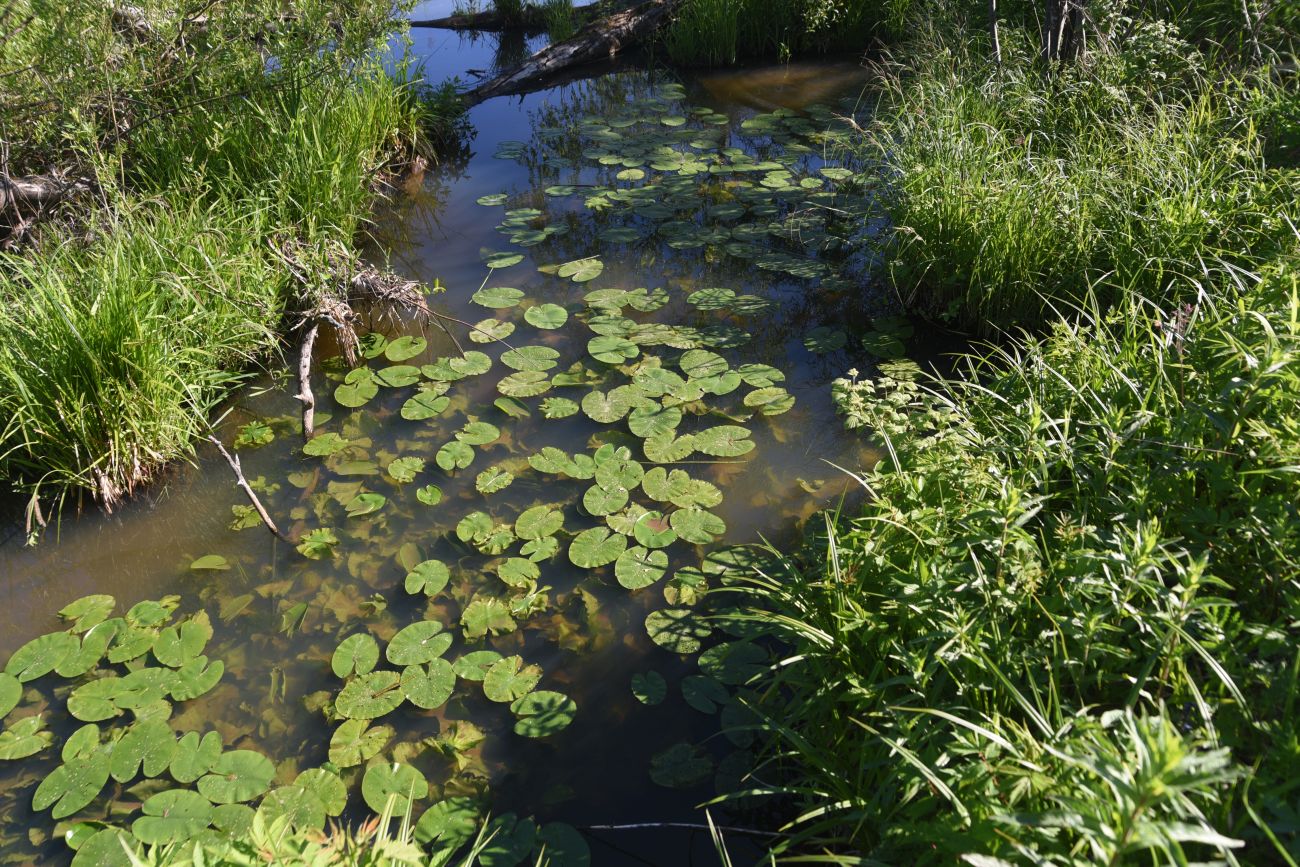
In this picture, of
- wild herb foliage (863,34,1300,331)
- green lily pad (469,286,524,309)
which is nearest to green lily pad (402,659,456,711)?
green lily pad (469,286,524,309)

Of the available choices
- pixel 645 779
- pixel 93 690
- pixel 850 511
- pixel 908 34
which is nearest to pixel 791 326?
pixel 850 511

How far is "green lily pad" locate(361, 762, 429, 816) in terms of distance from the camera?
2.19 meters

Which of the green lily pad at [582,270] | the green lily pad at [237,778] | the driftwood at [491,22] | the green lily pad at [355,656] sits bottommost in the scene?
the green lily pad at [237,778]

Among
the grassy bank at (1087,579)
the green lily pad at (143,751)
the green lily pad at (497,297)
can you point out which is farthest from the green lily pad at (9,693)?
the green lily pad at (497,297)

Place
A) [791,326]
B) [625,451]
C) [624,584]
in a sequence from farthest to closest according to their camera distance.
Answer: [791,326] < [625,451] < [624,584]

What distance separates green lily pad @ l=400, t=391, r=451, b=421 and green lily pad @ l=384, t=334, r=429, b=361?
312 millimetres

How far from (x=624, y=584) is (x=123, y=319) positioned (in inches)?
79.9

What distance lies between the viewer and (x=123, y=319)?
301 centimetres

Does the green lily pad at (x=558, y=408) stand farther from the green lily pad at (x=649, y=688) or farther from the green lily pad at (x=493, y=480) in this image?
the green lily pad at (x=649, y=688)

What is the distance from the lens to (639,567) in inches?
111

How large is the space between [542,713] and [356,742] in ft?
1.71

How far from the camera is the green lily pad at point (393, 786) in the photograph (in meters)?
2.19

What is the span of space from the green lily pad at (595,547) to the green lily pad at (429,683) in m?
0.56

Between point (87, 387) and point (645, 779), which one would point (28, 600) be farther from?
point (645, 779)
